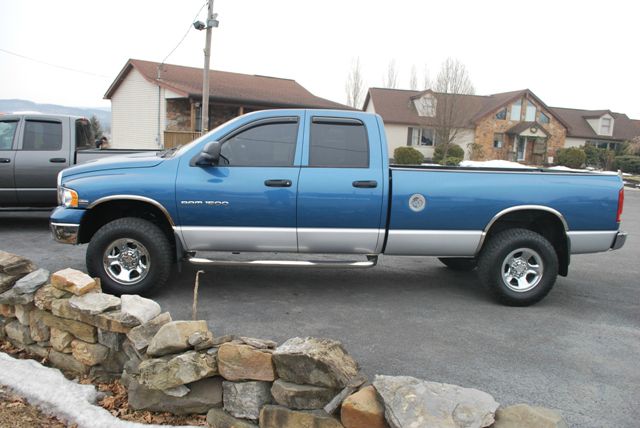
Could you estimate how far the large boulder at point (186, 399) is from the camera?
10.2 feet

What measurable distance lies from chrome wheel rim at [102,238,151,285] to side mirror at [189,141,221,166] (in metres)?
1.03

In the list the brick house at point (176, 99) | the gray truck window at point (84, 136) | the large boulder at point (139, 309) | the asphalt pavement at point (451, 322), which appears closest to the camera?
the large boulder at point (139, 309)

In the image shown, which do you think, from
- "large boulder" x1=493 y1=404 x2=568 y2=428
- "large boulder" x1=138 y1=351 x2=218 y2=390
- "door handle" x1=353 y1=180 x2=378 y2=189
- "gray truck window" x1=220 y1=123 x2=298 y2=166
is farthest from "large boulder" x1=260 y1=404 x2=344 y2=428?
"gray truck window" x1=220 y1=123 x2=298 y2=166

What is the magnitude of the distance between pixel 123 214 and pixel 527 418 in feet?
14.3

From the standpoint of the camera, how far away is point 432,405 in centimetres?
A: 259

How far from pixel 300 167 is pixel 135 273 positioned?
197cm

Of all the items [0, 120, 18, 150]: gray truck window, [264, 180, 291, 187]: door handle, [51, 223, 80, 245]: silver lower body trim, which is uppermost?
[0, 120, 18, 150]: gray truck window

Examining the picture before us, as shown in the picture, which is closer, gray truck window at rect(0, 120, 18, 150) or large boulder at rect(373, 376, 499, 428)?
large boulder at rect(373, 376, 499, 428)

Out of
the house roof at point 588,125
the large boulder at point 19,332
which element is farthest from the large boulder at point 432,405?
the house roof at point 588,125

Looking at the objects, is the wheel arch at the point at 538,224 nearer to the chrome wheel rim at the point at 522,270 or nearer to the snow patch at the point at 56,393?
the chrome wheel rim at the point at 522,270

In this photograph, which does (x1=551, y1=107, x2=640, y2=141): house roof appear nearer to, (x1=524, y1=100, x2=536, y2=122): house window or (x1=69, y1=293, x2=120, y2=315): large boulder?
(x1=524, y1=100, x2=536, y2=122): house window

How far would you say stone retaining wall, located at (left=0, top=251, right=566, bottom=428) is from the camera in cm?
262


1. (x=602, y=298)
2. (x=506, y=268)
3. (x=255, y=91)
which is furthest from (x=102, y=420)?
(x=255, y=91)

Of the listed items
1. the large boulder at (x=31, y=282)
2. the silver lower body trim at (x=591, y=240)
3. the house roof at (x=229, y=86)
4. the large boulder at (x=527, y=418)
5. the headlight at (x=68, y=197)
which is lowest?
the large boulder at (x=527, y=418)
